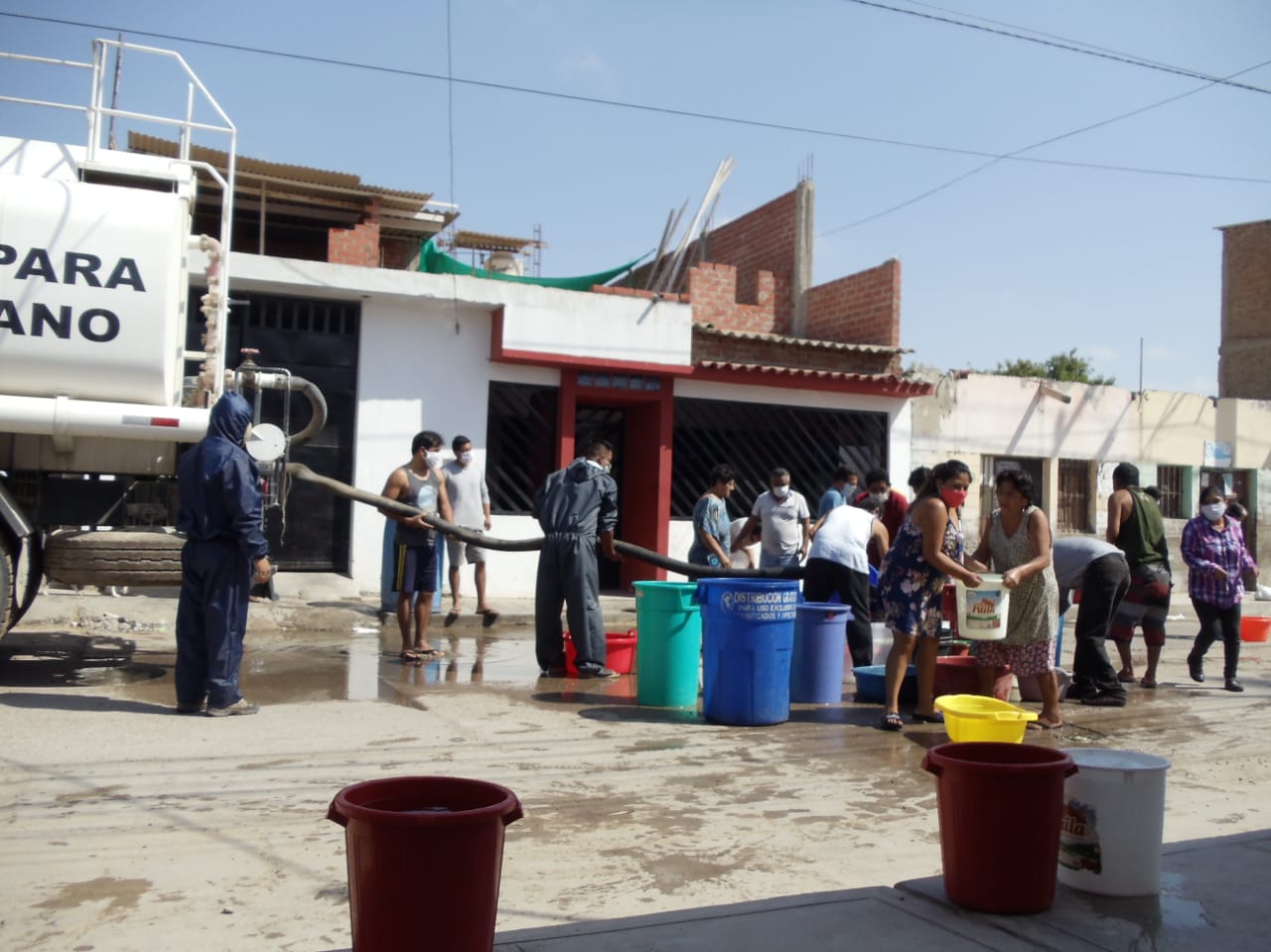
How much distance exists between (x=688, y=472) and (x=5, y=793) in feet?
38.2

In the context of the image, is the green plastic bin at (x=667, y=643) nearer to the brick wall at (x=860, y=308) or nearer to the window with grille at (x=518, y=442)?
the window with grille at (x=518, y=442)

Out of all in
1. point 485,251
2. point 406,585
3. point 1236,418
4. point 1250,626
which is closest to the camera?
point 406,585

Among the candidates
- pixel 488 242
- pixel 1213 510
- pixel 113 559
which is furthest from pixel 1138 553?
pixel 488 242

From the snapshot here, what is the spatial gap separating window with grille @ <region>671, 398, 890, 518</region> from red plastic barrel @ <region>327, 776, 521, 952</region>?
1299cm

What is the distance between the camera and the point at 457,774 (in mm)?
5793

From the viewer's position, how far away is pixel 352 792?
3.15 meters

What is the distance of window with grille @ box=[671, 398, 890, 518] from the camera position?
1614 cm

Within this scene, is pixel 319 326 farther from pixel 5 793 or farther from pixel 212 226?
pixel 5 793

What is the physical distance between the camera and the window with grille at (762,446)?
1614cm

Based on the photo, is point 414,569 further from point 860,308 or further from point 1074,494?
point 1074,494

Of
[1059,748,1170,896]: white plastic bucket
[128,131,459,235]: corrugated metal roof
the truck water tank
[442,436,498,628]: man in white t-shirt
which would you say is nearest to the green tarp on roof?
[128,131,459,235]: corrugated metal roof

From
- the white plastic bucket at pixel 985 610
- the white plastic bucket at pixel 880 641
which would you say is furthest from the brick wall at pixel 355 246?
the white plastic bucket at pixel 985 610

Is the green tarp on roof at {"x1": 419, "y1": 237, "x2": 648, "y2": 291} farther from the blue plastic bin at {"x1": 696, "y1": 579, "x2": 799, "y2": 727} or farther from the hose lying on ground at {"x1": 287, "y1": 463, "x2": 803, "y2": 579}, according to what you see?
the blue plastic bin at {"x1": 696, "y1": 579, "x2": 799, "y2": 727}

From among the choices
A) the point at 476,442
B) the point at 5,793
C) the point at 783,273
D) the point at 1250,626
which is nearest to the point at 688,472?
the point at 476,442
